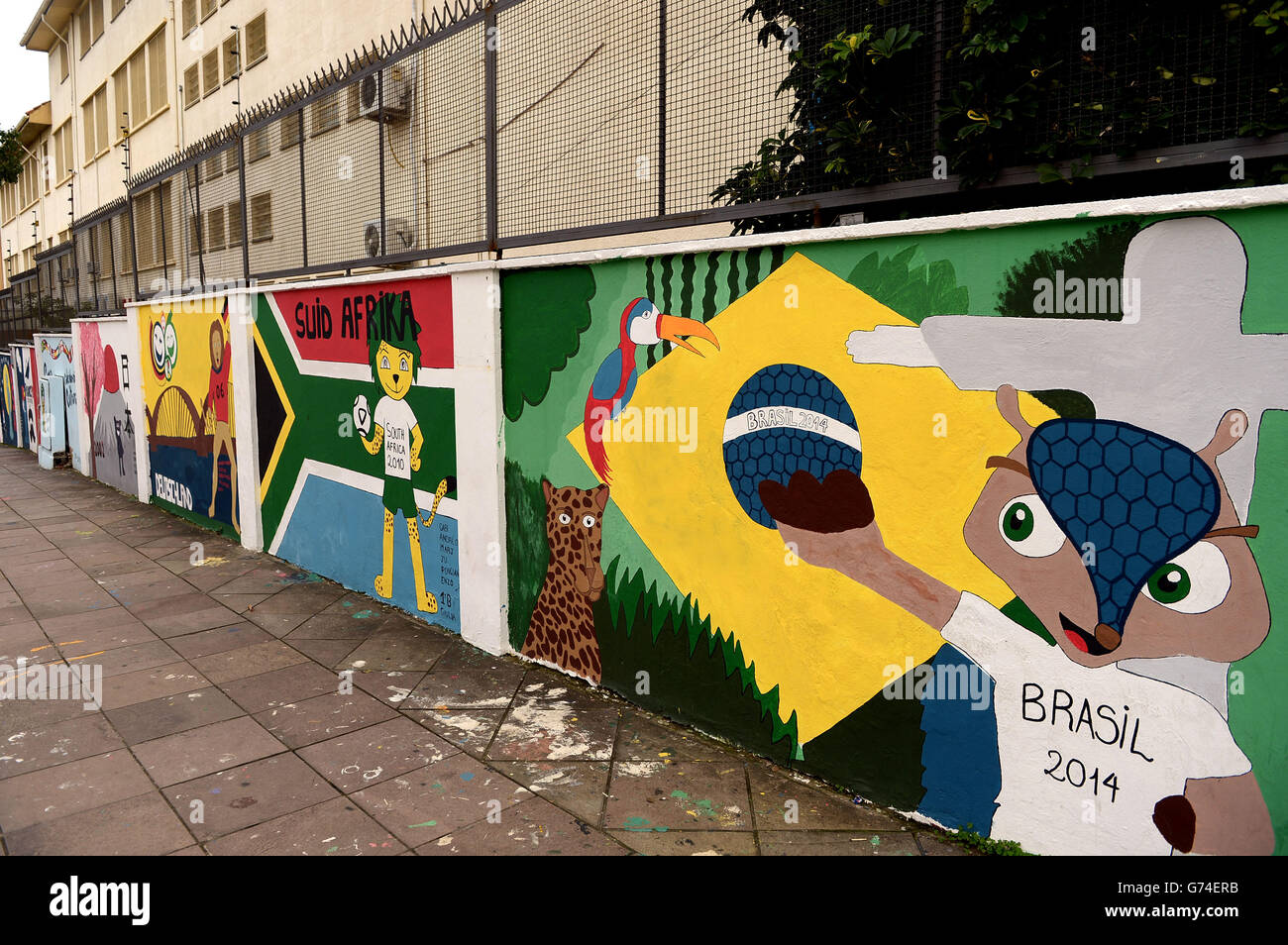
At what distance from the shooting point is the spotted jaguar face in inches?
112

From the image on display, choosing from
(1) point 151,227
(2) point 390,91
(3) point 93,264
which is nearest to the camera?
(2) point 390,91

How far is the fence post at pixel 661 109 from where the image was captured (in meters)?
4.52

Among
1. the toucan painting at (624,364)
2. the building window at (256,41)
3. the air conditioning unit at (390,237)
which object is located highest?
the building window at (256,41)

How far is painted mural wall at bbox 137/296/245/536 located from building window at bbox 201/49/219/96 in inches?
431

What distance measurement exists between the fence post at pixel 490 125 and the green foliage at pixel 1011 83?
2.18 meters

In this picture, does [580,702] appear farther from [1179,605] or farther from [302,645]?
[1179,605]

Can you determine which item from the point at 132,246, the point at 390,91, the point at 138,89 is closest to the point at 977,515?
the point at 390,91

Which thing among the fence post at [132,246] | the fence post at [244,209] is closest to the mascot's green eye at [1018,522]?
the fence post at [244,209]

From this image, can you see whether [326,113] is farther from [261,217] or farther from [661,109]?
[661,109]

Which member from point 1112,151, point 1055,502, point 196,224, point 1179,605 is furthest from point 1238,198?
point 196,224

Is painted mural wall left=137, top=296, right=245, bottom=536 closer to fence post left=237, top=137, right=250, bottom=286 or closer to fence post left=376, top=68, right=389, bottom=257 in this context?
fence post left=237, top=137, right=250, bottom=286

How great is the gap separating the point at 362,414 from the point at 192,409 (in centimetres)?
425

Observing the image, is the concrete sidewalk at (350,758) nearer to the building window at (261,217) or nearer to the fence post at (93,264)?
the building window at (261,217)

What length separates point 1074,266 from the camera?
10.1ft
